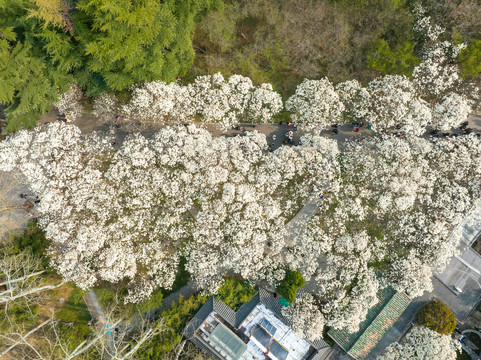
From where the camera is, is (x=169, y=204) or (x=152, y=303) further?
(x=169, y=204)

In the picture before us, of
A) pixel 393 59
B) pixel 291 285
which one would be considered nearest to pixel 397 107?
pixel 393 59

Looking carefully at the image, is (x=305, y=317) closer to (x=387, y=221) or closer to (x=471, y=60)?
(x=387, y=221)

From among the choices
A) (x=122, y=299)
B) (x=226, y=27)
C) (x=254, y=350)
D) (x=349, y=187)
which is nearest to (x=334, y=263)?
(x=349, y=187)

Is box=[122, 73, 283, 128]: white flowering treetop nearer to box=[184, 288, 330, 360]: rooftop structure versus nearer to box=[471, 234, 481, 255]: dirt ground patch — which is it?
box=[184, 288, 330, 360]: rooftop structure

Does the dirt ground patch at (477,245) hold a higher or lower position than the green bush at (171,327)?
higher

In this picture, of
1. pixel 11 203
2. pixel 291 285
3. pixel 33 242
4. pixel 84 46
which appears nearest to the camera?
pixel 84 46

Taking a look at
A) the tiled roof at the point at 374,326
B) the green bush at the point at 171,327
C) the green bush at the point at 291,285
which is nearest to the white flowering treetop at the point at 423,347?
the tiled roof at the point at 374,326

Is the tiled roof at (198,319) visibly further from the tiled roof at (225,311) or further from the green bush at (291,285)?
the green bush at (291,285)
